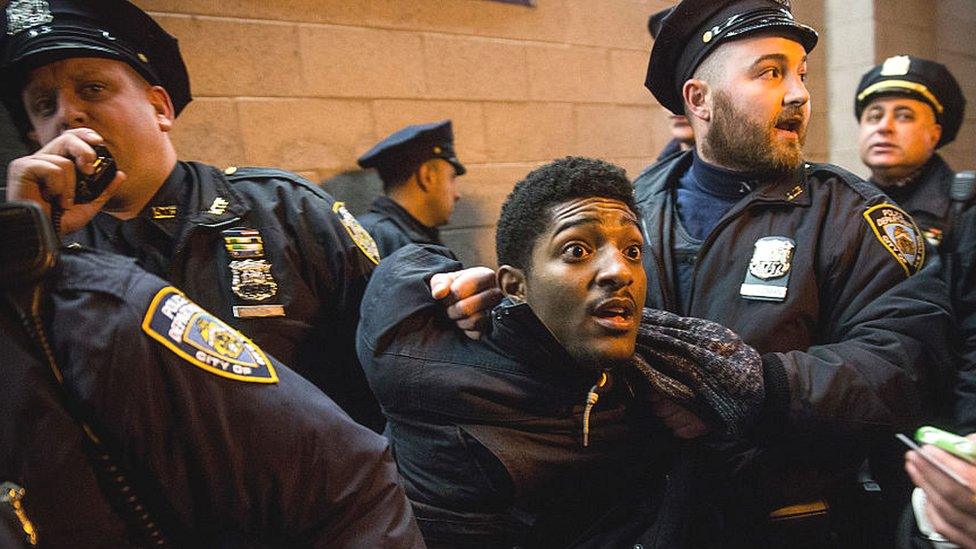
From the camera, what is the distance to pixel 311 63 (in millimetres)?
3000

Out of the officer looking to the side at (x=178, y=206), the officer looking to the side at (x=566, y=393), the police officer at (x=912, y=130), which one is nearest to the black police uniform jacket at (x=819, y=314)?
the officer looking to the side at (x=566, y=393)

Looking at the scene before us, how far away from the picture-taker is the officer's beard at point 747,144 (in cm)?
174

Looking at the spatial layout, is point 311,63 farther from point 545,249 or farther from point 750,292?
point 750,292

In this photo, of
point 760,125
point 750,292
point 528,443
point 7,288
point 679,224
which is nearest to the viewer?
point 7,288

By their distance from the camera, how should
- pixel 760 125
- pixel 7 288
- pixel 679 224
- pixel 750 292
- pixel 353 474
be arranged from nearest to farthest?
pixel 7 288 → pixel 353 474 → pixel 750 292 → pixel 760 125 → pixel 679 224

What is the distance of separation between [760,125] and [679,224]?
13.8 inches

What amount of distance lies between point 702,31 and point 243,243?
147cm

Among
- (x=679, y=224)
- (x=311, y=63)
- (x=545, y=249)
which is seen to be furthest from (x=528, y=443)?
(x=311, y=63)

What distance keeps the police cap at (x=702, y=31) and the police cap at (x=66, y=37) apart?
1515mm

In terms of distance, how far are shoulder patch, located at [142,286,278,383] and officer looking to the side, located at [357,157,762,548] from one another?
1.62 feet

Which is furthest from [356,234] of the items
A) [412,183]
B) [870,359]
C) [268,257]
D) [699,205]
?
[870,359]

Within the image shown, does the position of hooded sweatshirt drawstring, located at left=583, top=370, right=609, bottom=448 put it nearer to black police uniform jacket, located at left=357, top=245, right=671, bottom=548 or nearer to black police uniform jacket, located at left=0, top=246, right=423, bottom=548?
black police uniform jacket, located at left=357, top=245, right=671, bottom=548

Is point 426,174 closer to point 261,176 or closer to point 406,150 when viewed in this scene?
point 406,150

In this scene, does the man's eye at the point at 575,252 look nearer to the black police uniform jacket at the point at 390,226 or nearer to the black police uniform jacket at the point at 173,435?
the black police uniform jacket at the point at 173,435
